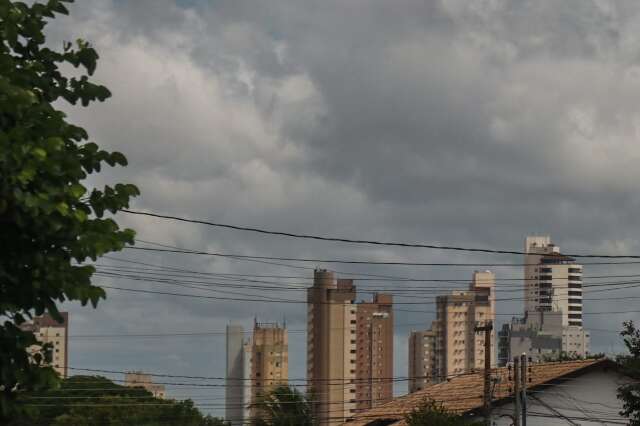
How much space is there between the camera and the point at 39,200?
11.8m

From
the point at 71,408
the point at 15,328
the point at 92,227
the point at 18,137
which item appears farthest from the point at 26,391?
the point at 71,408

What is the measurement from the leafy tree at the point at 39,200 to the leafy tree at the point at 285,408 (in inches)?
2901

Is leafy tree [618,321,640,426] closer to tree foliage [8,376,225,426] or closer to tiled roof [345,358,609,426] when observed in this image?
tiled roof [345,358,609,426]

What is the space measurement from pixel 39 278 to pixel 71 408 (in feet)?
382

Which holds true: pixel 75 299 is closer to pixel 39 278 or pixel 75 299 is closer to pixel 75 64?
pixel 39 278

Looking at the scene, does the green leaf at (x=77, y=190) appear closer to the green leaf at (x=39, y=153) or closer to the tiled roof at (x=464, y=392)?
the green leaf at (x=39, y=153)

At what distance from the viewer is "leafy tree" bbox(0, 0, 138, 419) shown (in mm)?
11867

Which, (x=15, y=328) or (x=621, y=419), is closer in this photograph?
(x=15, y=328)

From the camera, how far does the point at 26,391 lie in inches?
510

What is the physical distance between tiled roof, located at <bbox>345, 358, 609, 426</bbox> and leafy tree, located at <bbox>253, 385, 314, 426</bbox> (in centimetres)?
402

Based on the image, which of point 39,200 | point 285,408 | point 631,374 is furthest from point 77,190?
point 285,408

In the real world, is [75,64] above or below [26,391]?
above

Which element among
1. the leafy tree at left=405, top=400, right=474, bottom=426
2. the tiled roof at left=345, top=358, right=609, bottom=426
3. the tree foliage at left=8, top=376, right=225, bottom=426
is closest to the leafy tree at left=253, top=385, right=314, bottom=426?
the tiled roof at left=345, top=358, right=609, bottom=426

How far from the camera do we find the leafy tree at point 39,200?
38.9 feet
